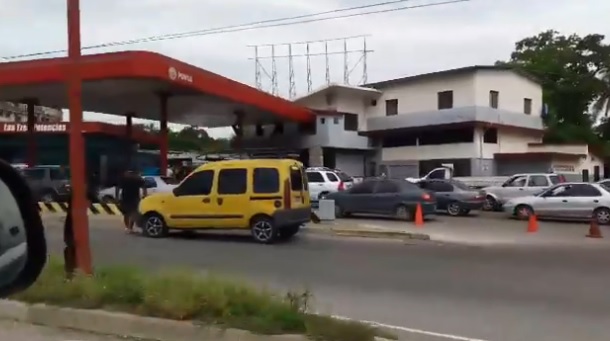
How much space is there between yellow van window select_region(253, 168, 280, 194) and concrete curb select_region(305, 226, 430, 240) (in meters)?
3.03

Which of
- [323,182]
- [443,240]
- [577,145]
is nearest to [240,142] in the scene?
[323,182]

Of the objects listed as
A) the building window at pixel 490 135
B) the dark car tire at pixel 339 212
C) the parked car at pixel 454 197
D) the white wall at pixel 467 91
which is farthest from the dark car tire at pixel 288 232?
the building window at pixel 490 135

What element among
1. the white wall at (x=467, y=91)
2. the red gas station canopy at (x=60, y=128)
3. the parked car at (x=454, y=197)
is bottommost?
the parked car at (x=454, y=197)

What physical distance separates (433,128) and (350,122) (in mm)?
5396

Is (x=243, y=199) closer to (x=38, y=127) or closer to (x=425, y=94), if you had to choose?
(x=38, y=127)

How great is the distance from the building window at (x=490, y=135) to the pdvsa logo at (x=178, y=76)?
2035 centimetres

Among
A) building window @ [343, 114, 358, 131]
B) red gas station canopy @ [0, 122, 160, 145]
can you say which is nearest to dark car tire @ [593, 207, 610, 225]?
building window @ [343, 114, 358, 131]

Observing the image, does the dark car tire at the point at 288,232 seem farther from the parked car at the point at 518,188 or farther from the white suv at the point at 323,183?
the parked car at the point at 518,188

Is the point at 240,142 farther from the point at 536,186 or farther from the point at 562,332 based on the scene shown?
the point at 562,332

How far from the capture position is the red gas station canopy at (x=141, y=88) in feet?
91.6

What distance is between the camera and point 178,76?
96.7 ft

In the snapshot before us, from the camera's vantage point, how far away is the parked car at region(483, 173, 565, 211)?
→ 29.1 metres

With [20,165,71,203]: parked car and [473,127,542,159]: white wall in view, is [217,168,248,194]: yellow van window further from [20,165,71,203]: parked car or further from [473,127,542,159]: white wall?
[473,127,542,159]: white wall

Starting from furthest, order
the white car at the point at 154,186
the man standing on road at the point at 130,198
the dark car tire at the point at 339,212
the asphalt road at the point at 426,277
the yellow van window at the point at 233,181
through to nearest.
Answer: the white car at the point at 154,186
the dark car tire at the point at 339,212
the man standing on road at the point at 130,198
the yellow van window at the point at 233,181
the asphalt road at the point at 426,277
